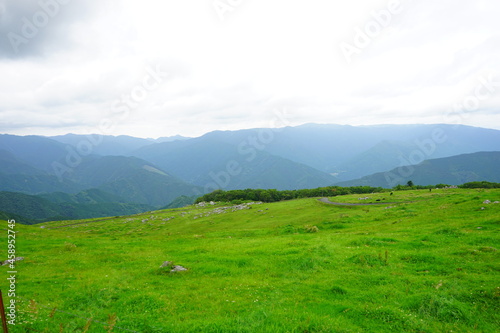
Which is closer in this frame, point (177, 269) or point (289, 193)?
point (177, 269)

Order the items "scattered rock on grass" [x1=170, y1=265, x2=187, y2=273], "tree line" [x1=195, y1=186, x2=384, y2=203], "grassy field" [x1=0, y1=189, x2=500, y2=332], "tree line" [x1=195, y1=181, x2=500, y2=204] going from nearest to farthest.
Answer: "grassy field" [x1=0, y1=189, x2=500, y2=332], "scattered rock on grass" [x1=170, y1=265, x2=187, y2=273], "tree line" [x1=195, y1=181, x2=500, y2=204], "tree line" [x1=195, y1=186, x2=384, y2=203]

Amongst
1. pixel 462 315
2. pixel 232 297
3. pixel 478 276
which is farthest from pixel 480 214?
pixel 232 297

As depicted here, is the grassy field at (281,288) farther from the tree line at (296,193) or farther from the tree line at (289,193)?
the tree line at (289,193)

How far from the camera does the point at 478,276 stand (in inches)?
577

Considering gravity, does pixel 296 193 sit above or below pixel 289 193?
above

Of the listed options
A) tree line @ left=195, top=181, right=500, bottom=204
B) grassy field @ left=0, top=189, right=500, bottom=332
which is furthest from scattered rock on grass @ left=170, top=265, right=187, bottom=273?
tree line @ left=195, top=181, right=500, bottom=204

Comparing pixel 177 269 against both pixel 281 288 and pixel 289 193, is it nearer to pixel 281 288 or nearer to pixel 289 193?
pixel 281 288

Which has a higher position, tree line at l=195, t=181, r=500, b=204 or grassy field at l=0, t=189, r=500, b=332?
grassy field at l=0, t=189, r=500, b=332

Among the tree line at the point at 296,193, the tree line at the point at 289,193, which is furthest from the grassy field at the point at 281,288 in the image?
the tree line at the point at 289,193

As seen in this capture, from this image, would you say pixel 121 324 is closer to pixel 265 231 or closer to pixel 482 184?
pixel 265 231

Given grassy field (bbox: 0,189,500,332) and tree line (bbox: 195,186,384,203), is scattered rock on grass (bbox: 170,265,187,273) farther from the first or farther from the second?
tree line (bbox: 195,186,384,203)

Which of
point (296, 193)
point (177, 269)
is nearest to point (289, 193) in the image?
point (296, 193)

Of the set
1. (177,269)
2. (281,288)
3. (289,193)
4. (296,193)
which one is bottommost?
(289,193)

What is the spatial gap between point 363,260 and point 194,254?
16383 millimetres
